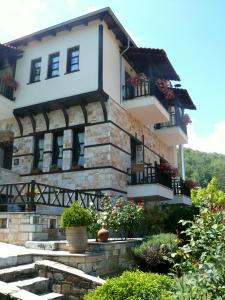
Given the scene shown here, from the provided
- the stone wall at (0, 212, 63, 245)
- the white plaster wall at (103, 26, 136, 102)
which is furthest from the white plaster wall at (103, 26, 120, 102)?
the stone wall at (0, 212, 63, 245)

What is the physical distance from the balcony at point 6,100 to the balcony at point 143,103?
4.94m

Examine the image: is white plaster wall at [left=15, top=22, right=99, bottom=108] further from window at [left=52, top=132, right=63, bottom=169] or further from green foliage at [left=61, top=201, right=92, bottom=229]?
green foliage at [left=61, top=201, right=92, bottom=229]

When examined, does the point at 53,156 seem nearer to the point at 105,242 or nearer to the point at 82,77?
the point at 82,77

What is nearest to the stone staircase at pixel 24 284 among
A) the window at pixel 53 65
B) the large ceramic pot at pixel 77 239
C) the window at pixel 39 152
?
Answer: the large ceramic pot at pixel 77 239

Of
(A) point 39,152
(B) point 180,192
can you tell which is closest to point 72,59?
(A) point 39,152

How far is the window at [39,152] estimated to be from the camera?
14.6m

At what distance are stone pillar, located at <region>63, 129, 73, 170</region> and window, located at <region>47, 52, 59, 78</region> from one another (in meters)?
2.63

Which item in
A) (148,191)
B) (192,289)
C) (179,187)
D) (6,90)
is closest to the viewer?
(192,289)

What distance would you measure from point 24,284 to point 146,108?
1006 cm

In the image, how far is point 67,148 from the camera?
45.2 ft

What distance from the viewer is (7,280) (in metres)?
6.07

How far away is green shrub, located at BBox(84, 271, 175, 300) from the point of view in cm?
471

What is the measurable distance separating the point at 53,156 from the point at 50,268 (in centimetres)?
817

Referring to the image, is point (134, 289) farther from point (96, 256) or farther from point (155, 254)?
point (155, 254)
